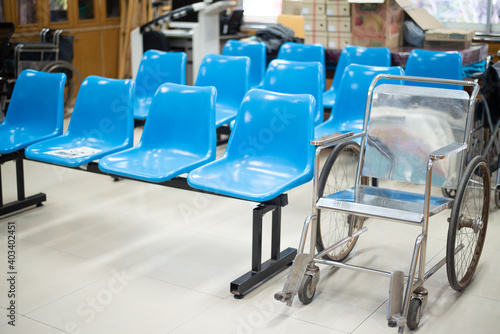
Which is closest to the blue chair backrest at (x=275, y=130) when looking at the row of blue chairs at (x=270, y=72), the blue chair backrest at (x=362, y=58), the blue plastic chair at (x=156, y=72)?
the row of blue chairs at (x=270, y=72)

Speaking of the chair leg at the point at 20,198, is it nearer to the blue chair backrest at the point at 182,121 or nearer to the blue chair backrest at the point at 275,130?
the blue chair backrest at the point at 182,121

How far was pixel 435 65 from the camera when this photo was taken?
493 cm

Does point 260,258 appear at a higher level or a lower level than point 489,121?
lower

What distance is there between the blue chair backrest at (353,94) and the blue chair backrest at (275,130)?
3.40 feet

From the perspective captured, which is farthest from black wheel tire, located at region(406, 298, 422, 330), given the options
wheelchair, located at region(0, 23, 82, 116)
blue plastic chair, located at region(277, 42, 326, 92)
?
wheelchair, located at region(0, 23, 82, 116)

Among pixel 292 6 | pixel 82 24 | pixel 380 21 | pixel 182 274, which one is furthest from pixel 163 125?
pixel 292 6

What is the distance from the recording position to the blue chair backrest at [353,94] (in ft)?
13.8

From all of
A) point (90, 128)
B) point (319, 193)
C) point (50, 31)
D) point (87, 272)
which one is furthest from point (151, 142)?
point (50, 31)

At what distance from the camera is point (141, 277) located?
10.5 feet

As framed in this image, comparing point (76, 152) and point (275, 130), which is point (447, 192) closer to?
point (275, 130)

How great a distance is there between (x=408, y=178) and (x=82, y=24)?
19.8ft

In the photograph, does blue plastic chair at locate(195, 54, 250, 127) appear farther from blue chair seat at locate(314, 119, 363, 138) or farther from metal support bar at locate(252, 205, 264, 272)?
metal support bar at locate(252, 205, 264, 272)

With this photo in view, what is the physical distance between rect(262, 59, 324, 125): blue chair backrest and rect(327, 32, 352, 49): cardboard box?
5.82 feet

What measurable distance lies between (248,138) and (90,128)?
116cm
